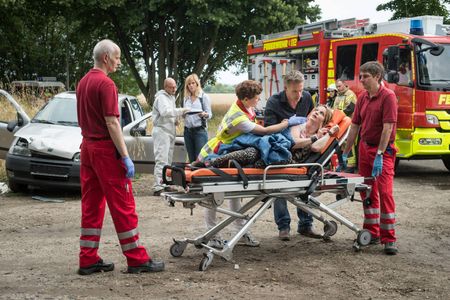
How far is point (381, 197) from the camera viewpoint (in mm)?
7066

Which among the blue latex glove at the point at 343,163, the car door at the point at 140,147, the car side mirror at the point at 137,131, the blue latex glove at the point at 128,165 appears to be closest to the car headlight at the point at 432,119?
the blue latex glove at the point at 343,163

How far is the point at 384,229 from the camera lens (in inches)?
275

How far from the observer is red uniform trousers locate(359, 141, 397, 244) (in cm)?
700

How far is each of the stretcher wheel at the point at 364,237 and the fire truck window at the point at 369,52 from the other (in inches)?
263

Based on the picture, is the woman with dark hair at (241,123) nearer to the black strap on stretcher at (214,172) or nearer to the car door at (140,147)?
the black strap on stretcher at (214,172)

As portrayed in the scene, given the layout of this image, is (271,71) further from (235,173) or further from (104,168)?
(104,168)

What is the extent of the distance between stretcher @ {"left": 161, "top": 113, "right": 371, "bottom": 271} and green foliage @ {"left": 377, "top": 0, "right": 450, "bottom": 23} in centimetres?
1911

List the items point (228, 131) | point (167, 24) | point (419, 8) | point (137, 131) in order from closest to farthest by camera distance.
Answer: point (228, 131)
point (137, 131)
point (419, 8)
point (167, 24)

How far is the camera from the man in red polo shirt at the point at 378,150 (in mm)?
6961

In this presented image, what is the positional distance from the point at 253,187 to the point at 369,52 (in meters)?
7.72

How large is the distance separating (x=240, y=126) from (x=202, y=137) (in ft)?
12.9

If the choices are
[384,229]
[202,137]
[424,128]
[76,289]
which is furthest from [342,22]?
[76,289]

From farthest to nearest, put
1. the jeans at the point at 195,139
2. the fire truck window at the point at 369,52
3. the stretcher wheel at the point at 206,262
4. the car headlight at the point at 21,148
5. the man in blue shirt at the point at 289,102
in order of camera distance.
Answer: the fire truck window at the point at 369,52
the jeans at the point at 195,139
the car headlight at the point at 21,148
the man in blue shirt at the point at 289,102
the stretcher wheel at the point at 206,262

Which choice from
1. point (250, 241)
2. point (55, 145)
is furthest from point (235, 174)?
point (55, 145)
